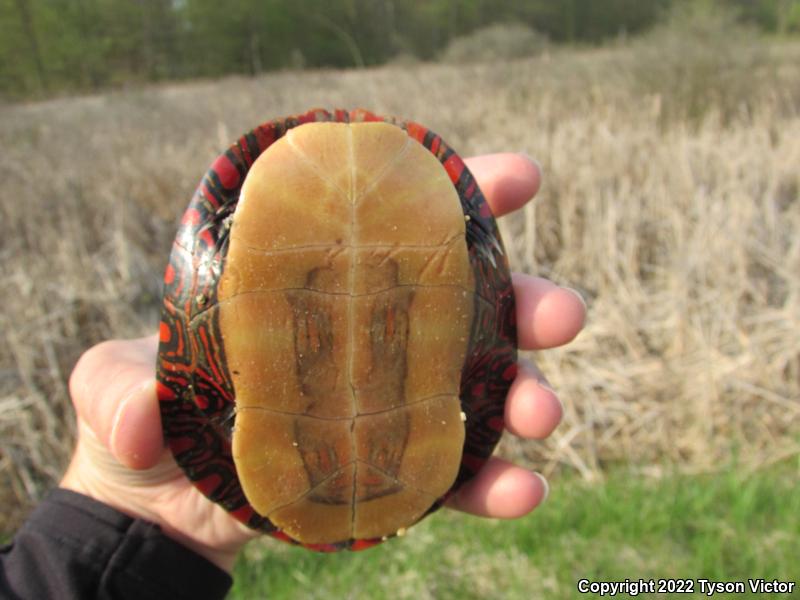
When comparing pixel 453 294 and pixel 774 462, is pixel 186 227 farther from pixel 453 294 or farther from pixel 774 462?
pixel 774 462

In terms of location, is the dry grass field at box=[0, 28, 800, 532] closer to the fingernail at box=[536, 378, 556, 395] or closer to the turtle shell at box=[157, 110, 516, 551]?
the fingernail at box=[536, 378, 556, 395]

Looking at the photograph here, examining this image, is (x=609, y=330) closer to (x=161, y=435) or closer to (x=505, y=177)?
(x=505, y=177)

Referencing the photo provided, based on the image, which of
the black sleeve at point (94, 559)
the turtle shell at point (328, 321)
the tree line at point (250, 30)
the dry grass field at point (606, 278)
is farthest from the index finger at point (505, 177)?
the tree line at point (250, 30)

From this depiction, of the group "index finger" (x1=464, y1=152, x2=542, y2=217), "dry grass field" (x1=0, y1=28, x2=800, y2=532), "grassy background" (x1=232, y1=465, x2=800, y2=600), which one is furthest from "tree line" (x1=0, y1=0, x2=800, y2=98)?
"grassy background" (x1=232, y1=465, x2=800, y2=600)

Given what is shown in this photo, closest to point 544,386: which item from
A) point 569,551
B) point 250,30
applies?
point 569,551

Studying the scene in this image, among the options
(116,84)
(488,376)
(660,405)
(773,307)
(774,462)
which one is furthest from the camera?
(116,84)

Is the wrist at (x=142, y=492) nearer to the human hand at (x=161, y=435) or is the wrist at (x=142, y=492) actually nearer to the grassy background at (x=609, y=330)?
the human hand at (x=161, y=435)

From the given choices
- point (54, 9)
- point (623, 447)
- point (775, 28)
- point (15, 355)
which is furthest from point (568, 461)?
point (54, 9)
